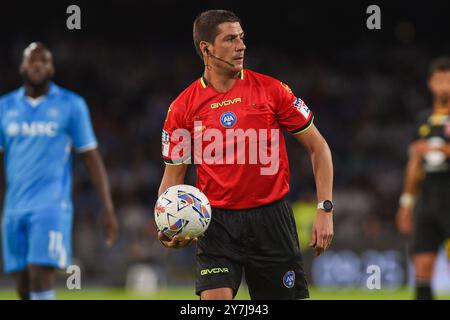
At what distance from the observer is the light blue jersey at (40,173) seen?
6773 mm

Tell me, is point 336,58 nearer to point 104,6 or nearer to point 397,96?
point 397,96

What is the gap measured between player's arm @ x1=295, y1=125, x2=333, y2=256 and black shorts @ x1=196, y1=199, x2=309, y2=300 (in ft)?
0.88

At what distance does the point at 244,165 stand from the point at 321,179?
1.45 feet

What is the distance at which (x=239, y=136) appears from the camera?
201 inches

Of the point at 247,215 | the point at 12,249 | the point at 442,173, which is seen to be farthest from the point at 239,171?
the point at 442,173

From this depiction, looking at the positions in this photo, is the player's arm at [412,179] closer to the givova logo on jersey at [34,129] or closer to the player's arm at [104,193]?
the player's arm at [104,193]

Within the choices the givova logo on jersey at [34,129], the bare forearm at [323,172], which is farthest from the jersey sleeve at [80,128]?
the bare forearm at [323,172]

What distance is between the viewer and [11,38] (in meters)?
19.3

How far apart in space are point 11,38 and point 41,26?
2.62 feet

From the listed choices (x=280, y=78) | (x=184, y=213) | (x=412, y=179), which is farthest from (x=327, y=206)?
(x=280, y=78)

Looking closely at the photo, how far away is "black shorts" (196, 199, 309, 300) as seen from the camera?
5102mm

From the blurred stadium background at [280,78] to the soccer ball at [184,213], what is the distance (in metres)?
7.67

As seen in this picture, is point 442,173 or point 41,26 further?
point 41,26
